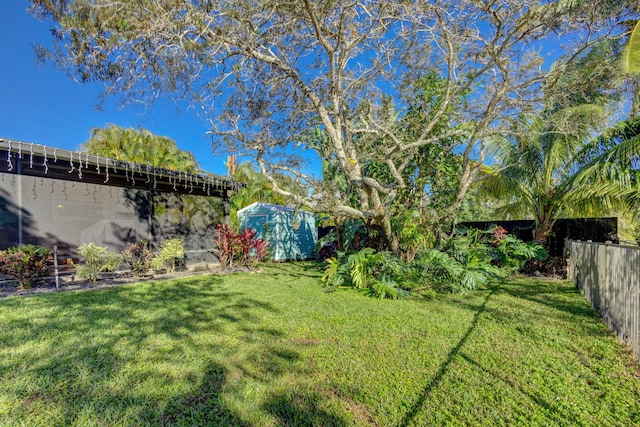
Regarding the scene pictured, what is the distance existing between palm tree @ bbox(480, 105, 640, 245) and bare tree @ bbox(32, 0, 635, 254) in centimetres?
94

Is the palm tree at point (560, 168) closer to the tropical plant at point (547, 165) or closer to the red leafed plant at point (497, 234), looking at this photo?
the tropical plant at point (547, 165)

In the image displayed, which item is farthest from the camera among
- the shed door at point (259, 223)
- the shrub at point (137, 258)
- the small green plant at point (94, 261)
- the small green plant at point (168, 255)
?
the shed door at point (259, 223)

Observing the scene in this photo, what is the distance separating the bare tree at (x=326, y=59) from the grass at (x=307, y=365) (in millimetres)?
2889

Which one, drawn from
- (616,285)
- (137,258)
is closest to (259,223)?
(137,258)

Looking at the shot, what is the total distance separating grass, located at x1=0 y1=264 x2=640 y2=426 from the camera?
230 cm

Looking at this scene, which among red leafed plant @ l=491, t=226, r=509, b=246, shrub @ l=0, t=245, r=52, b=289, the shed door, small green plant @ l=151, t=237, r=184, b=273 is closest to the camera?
shrub @ l=0, t=245, r=52, b=289

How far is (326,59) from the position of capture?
7207 millimetres

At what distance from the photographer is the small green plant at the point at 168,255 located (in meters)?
7.58

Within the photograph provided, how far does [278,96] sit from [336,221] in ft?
11.8

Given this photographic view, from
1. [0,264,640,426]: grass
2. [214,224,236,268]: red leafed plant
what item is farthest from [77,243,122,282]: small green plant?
[214,224,236,268]: red leafed plant

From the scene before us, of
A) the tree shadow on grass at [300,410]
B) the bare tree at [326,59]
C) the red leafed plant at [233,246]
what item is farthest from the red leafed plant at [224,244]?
the tree shadow on grass at [300,410]

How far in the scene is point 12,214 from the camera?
616 centimetres

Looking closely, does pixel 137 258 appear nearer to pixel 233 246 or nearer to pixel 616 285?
pixel 233 246

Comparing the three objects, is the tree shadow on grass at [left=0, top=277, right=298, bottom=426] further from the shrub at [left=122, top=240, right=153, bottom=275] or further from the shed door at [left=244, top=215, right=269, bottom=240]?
the shed door at [left=244, top=215, right=269, bottom=240]
